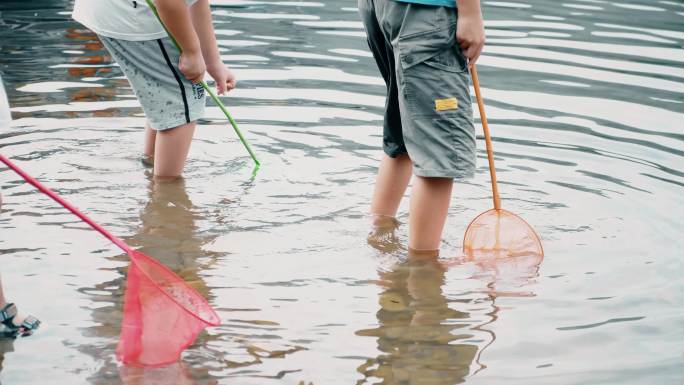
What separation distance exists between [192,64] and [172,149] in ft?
2.04

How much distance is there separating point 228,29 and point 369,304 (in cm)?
584

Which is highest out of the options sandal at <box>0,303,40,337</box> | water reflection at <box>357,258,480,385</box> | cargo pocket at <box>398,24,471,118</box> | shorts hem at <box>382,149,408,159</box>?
cargo pocket at <box>398,24,471,118</box>

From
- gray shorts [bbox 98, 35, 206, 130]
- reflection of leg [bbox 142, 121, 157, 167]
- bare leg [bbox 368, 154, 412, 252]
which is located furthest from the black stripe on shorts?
bare leg [bbox 368, 154, 412, 252]

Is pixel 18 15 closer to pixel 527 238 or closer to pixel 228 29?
pixel 228 29

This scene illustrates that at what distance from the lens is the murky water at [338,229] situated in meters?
3.41

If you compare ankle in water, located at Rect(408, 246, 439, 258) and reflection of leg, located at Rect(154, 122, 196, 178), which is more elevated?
reflection of leg, located at Rect(154, 122, 196, 178)

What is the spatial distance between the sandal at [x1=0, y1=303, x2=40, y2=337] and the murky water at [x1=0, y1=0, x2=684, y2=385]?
8 centimetres

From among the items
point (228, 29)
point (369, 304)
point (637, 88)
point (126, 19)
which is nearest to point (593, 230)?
point (369, 304)

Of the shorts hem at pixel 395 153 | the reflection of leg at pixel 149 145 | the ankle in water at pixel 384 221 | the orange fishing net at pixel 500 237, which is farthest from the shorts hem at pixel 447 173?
the reflection of leg at pixel 149 145

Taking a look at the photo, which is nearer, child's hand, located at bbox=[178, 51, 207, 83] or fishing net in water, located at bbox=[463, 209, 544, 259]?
fishing net in water, located at bbox=[463, 209, 544, 259]

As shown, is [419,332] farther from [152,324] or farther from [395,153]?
[395,153]

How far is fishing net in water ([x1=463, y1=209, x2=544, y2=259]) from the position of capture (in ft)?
14.2

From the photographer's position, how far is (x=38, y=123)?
626 cm

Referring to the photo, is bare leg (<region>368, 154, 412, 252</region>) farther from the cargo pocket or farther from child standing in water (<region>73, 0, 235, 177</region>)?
child standing in water (<region>73, 0, 235, 177</region>)
